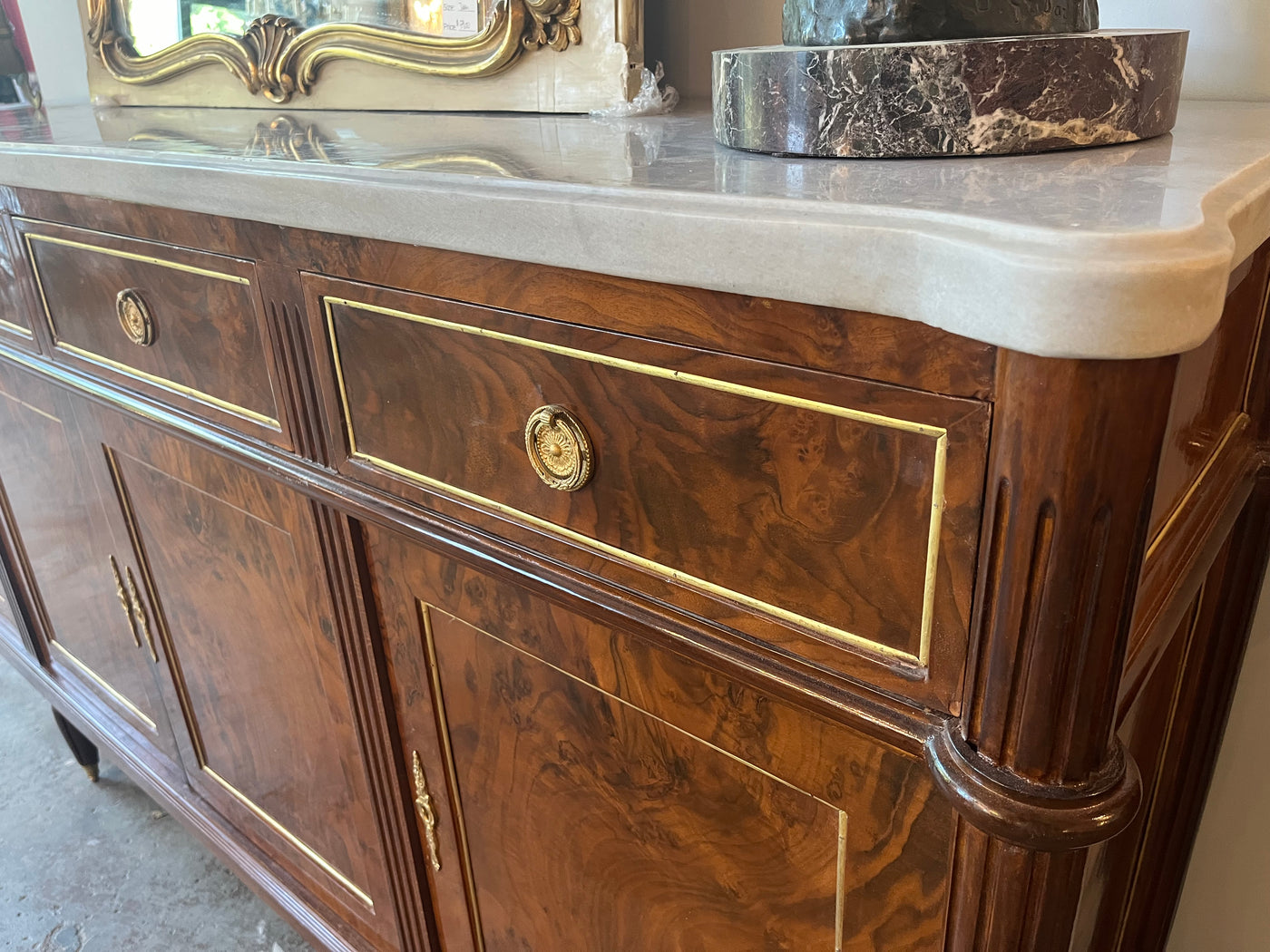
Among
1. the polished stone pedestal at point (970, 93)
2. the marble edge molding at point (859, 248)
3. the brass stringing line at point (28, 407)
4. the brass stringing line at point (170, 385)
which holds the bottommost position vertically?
the brass stringing line at point (28, 407)

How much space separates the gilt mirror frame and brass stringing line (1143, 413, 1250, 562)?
1.67 feet

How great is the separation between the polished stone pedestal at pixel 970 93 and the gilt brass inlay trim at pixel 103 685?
37.5 inches

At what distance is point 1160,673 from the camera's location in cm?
60

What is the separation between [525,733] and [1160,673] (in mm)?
416

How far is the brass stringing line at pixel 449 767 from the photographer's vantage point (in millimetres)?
601

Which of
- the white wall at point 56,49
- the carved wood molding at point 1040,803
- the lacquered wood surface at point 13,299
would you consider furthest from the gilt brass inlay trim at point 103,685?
the carved wood molding at point 1040,803

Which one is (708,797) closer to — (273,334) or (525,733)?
(525,733)

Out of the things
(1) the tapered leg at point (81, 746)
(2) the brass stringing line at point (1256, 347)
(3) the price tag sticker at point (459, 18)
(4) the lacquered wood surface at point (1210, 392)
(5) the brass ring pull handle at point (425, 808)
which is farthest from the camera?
(1) the tapered leg at point (81, 746)

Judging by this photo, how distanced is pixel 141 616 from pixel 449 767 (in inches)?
17.7

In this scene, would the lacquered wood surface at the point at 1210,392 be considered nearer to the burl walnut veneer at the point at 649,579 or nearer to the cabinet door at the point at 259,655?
the burl walnut veneer at the point at 649,579

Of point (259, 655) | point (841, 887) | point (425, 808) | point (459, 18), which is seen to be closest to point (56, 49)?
point (459, 18)

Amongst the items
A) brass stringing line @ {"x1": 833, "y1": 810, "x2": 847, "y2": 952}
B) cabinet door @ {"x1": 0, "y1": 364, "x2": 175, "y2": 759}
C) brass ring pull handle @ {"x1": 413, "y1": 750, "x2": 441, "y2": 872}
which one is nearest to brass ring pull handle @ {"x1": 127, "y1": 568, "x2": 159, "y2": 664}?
cabinet door @ {"x1": 0, "y1": 364, "x2": 175, "y2": 759}

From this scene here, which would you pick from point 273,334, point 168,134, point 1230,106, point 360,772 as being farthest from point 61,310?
point 1230,106

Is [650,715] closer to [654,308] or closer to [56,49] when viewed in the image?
[654,308]
